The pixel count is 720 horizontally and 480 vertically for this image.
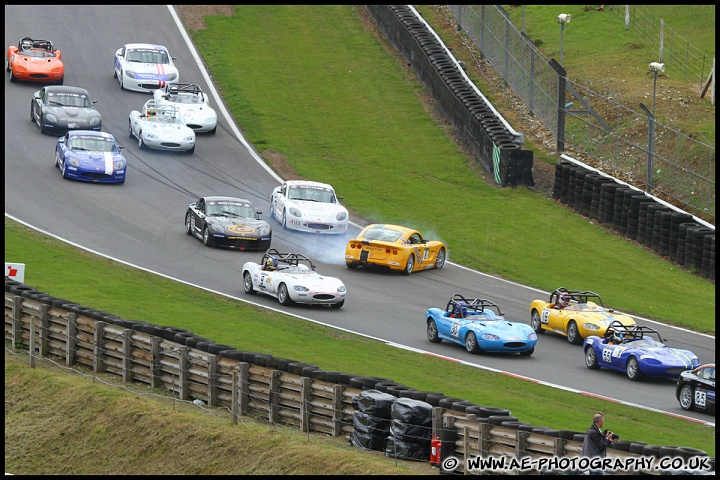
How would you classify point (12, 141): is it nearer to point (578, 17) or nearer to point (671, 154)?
point (671, 154)

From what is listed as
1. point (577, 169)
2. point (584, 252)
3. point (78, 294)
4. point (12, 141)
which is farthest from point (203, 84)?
point (78, 294)

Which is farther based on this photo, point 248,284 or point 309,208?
point 309,208

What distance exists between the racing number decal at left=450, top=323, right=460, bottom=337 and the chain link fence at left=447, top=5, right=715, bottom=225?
14.0 metres

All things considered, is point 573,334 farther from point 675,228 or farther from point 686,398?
point 675,228

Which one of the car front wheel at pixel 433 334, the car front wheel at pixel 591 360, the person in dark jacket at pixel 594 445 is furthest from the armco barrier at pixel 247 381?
the car front wheel at pixel 591 360

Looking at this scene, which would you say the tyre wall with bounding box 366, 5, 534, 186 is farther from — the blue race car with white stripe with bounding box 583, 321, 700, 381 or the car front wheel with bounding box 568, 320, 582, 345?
the blue race car with white stripe with bounding box 583, 321, 700, 381

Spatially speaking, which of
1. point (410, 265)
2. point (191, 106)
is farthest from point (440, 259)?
point (191, 106)

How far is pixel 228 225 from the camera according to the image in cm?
3528

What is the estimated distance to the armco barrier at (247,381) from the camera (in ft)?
50.9

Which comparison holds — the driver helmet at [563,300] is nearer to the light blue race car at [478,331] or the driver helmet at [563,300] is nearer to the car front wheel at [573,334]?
the car front wheel at [573,334]

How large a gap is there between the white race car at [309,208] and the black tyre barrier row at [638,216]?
909 cm

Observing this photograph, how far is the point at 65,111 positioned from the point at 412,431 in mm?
31303

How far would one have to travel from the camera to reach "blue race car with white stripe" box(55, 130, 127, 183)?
40375 mm

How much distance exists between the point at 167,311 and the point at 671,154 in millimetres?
20994
